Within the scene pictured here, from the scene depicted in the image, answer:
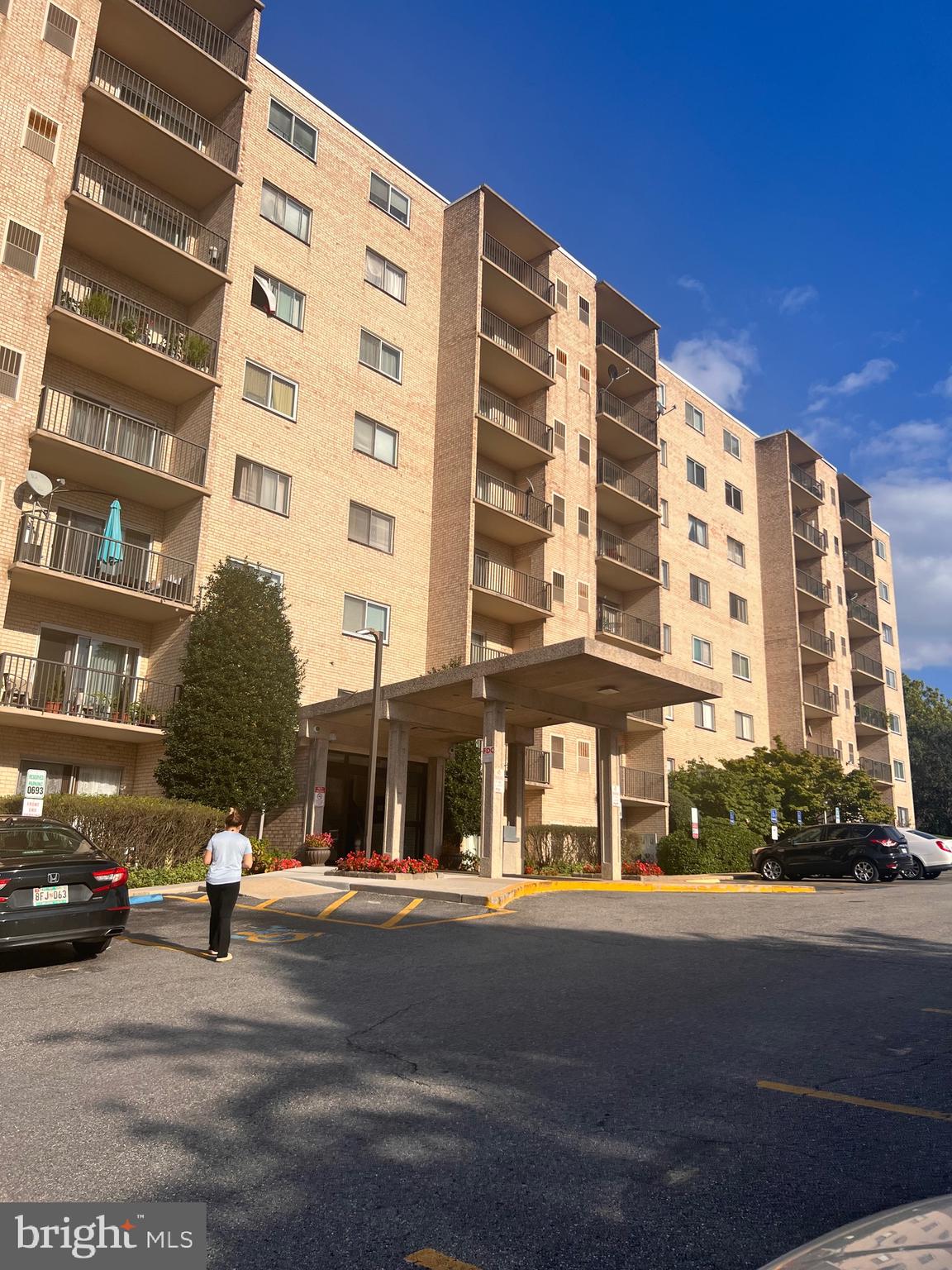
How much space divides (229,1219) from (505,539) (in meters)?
29.7

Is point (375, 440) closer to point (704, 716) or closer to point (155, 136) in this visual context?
point (155, 136)

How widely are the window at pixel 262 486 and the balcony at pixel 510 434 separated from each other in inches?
315

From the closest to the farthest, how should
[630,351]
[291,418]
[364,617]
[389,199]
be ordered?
[291,418], [364,617], [389,199], [630,351]

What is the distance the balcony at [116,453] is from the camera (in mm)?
21203

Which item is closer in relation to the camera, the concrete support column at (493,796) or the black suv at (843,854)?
the concrete support column at (493,796)

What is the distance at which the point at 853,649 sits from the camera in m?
56.6

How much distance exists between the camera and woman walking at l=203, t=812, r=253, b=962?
32.0 feet

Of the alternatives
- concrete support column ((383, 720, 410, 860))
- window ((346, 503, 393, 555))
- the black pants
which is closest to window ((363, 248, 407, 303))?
window ((346, 503, 393, 555))

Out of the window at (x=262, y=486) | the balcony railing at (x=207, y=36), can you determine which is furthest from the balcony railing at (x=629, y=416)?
the balcony railing at (x=207, y=36)

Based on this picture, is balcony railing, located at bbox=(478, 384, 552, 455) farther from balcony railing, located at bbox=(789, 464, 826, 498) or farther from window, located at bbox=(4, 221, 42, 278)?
balcony railing, located at bbox=(789, 464, 826, 498)

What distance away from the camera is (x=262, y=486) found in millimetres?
25453

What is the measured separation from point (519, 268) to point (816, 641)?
26098 millimetres

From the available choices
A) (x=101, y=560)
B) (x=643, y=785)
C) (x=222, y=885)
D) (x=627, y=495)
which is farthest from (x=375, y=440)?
(x=222, y=885)

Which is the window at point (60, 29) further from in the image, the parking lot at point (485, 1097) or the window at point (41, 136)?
the parking lot at point (485, 1097)
